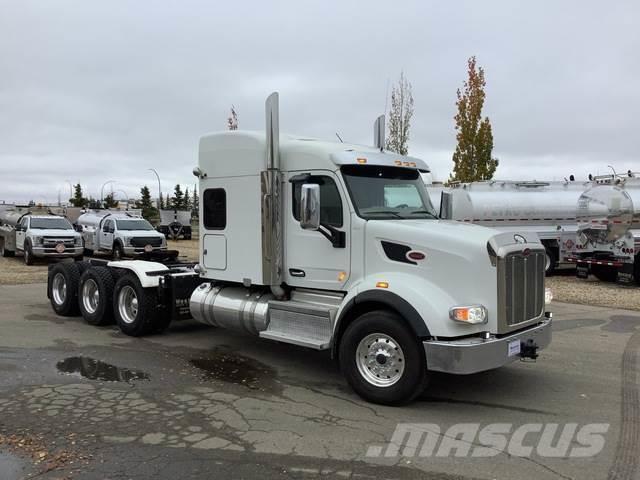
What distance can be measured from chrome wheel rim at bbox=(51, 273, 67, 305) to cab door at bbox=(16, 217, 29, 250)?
45.5 feet

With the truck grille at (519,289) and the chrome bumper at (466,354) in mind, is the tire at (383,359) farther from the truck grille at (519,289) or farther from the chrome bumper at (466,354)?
the truck grille at (519,289)

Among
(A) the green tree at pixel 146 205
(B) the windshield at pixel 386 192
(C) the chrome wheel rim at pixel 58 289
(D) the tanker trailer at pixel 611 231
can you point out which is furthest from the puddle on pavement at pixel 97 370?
(A) the green tree at pixel 146 205

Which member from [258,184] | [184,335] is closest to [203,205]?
[258,184]

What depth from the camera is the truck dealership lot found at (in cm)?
439

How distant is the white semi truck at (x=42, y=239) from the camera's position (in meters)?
22.4

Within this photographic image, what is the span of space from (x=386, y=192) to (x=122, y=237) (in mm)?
19889

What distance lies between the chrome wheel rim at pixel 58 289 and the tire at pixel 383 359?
692 centimetres

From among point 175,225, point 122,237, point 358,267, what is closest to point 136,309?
point 358,267

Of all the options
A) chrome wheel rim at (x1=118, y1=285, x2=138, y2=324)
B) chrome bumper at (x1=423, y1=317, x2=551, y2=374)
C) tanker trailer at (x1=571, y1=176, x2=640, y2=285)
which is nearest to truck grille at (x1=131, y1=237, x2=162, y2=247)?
chrome wheel rim at (x1=118, y1=285, x2=138, y2=324)

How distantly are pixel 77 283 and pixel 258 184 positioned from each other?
523cm

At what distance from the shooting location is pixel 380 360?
580 cm

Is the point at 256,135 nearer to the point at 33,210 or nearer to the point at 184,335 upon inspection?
the point at 184,335

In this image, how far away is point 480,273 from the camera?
18.2ft

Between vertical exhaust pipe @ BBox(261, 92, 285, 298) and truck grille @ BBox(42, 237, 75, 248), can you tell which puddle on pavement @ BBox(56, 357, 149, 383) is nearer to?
vertical exhaust pipe @ BBox(261, 92, 285, 298)
